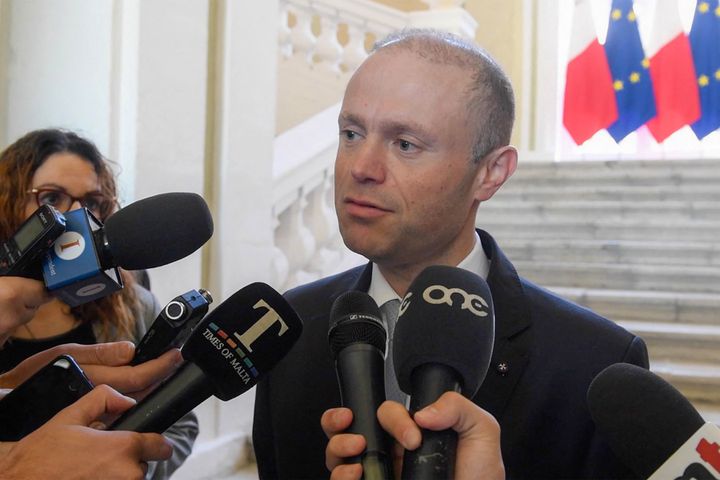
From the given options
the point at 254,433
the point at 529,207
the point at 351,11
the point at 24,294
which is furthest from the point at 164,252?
the point at 529,207

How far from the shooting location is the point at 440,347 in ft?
3.25

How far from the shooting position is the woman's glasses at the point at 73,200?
230 centimetres

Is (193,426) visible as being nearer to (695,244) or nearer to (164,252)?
(164,252)

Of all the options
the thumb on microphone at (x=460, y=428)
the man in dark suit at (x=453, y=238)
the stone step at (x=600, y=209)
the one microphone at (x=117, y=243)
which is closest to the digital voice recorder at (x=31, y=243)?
the one microphone at (x=117, y=243)

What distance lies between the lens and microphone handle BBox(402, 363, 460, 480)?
0.89 meters

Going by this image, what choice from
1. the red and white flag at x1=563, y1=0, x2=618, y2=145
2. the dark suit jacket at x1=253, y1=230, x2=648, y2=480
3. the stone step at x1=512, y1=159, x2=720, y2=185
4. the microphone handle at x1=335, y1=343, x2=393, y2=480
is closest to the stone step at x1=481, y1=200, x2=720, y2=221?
the stone step at x1=512, y1=159, x2=720, y2=185

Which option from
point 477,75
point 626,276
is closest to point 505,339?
point 477,75

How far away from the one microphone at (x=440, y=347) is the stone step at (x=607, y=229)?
4.95 meters

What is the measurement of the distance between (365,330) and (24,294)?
0.45 metres

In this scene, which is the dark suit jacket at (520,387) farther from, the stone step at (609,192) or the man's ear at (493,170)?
the stone step at (609,192)

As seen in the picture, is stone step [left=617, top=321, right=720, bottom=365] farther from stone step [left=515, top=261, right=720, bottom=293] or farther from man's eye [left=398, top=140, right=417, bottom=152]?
man's eye [left=398, top=140, right=417, bottom=152]

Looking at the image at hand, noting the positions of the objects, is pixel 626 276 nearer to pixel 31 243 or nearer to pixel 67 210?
pixel 67 210

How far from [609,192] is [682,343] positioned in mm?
2232

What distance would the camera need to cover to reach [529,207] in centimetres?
652
